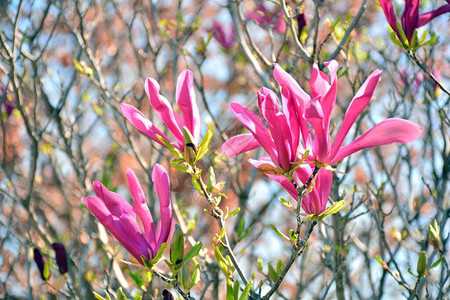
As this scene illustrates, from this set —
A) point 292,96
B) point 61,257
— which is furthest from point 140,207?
point 61,257

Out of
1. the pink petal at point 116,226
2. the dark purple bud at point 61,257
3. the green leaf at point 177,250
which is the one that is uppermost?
the dark purple bud at point 61,257

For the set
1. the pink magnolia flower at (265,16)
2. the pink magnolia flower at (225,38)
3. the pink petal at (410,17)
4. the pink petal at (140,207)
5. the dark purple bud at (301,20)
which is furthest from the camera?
the pink magnolia flower at (225,38)

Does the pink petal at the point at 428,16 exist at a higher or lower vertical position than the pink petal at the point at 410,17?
higher

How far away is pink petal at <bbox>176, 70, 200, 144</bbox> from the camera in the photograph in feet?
4.43

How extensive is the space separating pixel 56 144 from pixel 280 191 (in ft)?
4.68

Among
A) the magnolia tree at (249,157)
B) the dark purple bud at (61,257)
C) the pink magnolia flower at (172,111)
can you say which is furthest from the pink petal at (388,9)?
the dark purple bud at (61,257)

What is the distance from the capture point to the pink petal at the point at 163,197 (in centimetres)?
142

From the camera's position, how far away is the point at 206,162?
2.68m

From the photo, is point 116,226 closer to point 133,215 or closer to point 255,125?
point 133,215

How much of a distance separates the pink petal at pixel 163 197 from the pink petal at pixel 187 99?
0.12 m

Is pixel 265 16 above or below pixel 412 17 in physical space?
above

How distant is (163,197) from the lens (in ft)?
4.66

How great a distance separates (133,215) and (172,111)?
0.86ft

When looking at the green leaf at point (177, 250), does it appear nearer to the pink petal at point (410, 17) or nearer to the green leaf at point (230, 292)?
the green leaf at point (230, 292)
